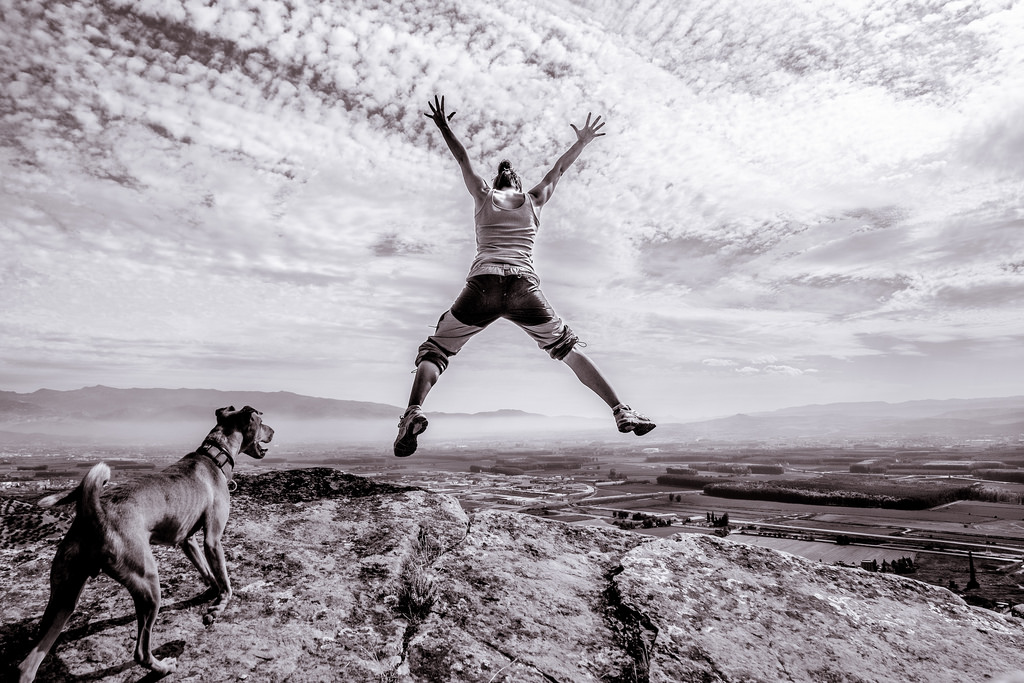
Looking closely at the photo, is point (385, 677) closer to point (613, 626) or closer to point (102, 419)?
point (613, 626)

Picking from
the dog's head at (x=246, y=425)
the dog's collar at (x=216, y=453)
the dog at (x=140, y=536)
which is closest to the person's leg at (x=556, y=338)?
the dog's head at (x=246, y=425)

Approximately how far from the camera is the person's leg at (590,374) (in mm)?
4754

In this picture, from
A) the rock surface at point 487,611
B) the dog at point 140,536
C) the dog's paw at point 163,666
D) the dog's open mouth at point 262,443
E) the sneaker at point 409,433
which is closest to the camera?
the dog at point 140,536

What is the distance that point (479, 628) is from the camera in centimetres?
399

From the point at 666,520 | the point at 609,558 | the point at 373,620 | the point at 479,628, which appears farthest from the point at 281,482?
the point at 666,520

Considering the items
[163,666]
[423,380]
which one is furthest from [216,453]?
[423,380]

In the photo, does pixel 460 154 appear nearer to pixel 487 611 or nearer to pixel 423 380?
pixel 423 380

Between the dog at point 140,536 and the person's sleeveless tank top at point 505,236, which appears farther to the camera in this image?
the person's sleeveless tank top at point 505,236

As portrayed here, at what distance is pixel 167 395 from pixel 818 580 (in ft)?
734

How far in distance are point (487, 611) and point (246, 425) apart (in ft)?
8.85

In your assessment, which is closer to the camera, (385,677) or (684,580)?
(385,677)

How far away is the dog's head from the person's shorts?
1.58 metres

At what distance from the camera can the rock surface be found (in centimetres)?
353

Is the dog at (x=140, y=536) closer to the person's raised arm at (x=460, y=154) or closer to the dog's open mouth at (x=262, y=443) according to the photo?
the dog's open mouth at (x=262, y=443)
